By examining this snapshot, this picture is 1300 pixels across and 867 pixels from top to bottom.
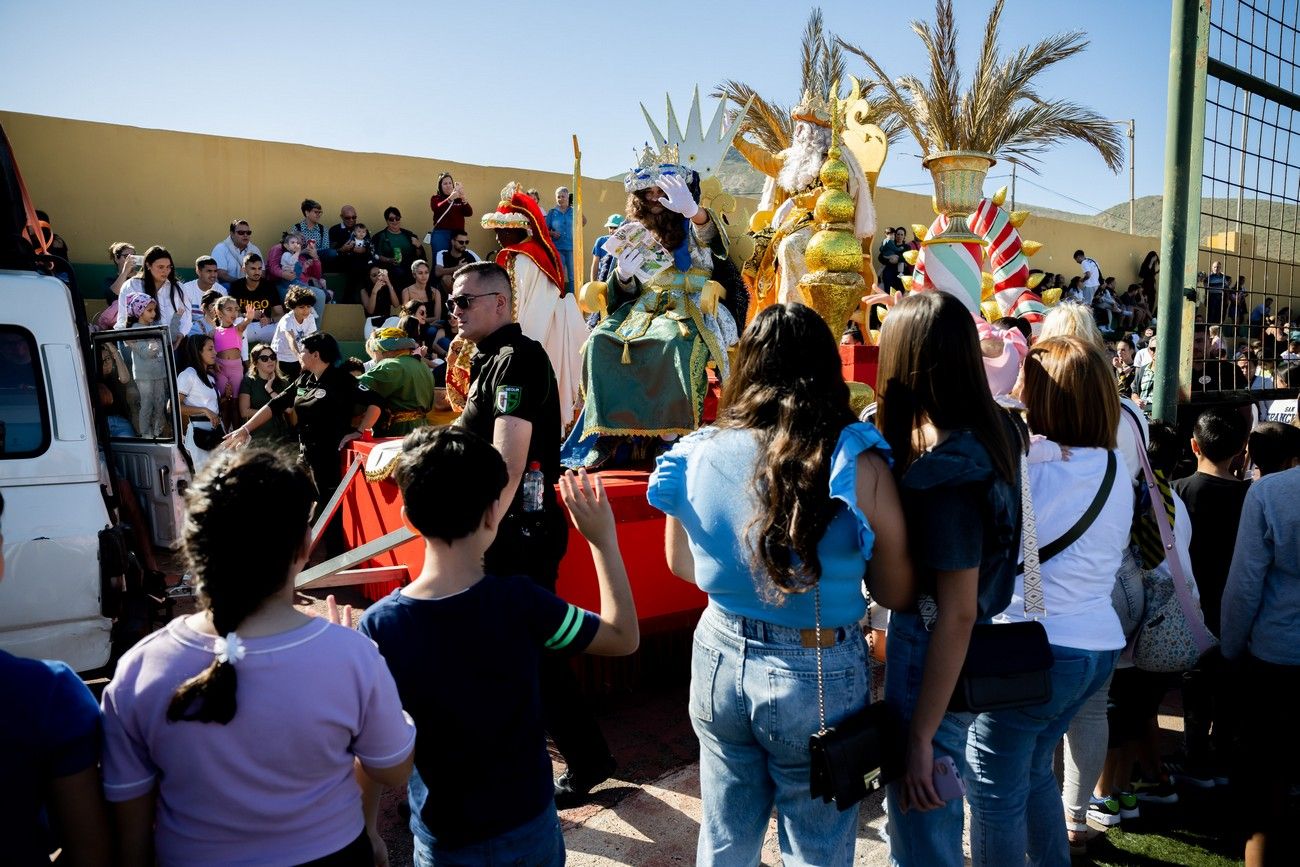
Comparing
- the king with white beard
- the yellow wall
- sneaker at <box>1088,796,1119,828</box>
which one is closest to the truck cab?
the king with white beard

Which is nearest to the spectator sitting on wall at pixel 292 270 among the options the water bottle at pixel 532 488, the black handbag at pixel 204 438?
the black handbag at pixel 204 438

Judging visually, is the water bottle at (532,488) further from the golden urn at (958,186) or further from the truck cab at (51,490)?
the golden urn at (958,186)

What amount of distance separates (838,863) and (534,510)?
66.0 inches

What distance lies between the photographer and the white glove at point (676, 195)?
16.4 ft

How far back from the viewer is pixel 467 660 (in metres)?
1.75

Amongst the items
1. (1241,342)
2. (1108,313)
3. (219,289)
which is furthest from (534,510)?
(1108,313)

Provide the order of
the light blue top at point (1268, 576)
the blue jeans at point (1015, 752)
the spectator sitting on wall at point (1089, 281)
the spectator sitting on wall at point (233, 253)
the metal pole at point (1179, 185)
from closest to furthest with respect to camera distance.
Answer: the blue jeans at point (1015, 752) → the light blue top at point (1268, 576) → the metal pole at point (1179, 185) → the spectator sitting on wall at point (233, 253) → the spectator sitting on wall at point (1089, 281)

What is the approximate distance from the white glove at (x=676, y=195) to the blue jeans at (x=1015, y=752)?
11.0ft

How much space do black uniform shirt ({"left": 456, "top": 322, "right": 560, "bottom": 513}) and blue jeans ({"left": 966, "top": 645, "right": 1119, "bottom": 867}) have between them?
1.68 m

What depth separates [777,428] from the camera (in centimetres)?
190

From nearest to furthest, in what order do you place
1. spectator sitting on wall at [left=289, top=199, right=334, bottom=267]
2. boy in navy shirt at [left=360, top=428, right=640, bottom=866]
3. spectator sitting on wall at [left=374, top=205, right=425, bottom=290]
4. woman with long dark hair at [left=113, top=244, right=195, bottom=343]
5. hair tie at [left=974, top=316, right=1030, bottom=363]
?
boy in navy shirt at [left=360, top=428, right=640, bottom=866] → hair tie at [left=974, top=316, right=1030, bottom=363] → woman with long dark hair at [left=113, top=244, right=195, bottom=343] → spectator sitting on wall at [left=289, top=199, right=334, bottom=267] → spectator sitting on wall at [left=374, top=205, right=425, bottom=290]

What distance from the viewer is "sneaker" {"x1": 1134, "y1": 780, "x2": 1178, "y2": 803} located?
11.2 feet

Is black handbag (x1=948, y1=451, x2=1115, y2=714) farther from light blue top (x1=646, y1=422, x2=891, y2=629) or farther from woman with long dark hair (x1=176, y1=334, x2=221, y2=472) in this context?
woman with long dark hair (x1=176, y1=334, x2=221, y2=472)

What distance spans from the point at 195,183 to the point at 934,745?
12257 millimetres
